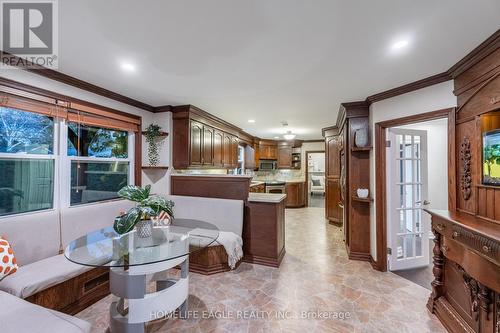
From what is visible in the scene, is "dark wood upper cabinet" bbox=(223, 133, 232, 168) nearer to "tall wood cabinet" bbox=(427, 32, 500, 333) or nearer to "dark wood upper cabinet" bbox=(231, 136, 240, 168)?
"dark wood upper cabinet" bbox=(231, 136, 240, 168)

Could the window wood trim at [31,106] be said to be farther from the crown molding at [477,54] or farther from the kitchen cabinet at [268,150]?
the kitchen cabinet at [268,150]

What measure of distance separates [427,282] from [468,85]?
2.30m

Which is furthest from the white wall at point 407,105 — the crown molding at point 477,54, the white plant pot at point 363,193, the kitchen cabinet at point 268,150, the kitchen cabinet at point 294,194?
the kitchen cabinet at point 268,150

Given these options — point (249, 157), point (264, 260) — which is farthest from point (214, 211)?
point (249, 157)

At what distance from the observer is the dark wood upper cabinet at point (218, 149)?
15.1 ft

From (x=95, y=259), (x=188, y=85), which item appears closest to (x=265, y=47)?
(x=188, y=85)

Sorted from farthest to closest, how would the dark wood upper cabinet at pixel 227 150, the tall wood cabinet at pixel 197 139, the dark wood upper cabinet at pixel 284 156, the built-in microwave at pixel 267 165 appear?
the built-in microwave at pixel 267 165 → the dark wood upper cabinet at pixel 284 156 → the dark wood upper cabinet at pixel 227 150 → the tall wood cabinet at pixel 197 139

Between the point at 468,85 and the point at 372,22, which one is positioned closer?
the point at 372,22

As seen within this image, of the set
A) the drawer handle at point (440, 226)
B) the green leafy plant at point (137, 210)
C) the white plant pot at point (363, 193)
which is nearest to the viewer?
the green leafy plant at point (137, 210)

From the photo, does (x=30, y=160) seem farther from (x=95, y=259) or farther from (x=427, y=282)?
(x=427, y=282)

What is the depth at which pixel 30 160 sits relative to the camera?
7.97ft

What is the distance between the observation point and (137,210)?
1917 mm

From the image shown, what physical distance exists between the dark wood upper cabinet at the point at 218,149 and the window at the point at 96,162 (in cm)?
163

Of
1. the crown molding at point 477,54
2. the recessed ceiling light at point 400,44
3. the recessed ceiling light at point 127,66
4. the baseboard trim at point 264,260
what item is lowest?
the baseboard trim at point 264,260
